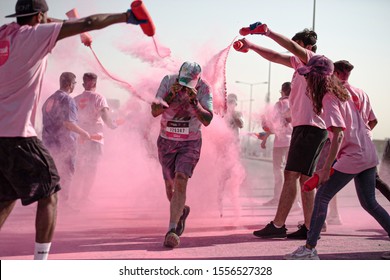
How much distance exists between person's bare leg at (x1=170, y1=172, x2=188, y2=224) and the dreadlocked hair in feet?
4.52

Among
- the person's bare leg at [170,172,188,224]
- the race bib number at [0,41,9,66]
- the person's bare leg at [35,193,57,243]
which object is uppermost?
the race bib number at [0,41,9,66]

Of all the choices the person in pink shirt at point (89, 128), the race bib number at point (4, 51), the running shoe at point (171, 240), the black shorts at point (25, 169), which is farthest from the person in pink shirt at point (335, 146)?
the person in pink shirt at point (89, 128)

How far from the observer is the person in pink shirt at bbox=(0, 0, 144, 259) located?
3.62 m

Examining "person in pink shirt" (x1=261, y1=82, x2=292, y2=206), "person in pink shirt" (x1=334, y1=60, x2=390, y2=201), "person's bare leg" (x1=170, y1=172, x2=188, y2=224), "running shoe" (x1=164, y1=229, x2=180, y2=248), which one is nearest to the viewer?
"running shoe" (x1=164, y1=229, x2=180, y2=248)

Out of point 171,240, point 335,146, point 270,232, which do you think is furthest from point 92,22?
point 270,232

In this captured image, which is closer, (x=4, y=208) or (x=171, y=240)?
(x=4, y=208)

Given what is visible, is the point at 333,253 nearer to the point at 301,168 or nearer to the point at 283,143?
the point at 301,168

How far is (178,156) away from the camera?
535cm

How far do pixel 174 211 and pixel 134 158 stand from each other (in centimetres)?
333

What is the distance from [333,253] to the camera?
16.3 ft

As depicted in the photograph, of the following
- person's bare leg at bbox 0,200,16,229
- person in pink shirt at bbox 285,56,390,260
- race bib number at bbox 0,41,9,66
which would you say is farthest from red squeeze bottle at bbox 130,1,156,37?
person in pink shirt at bbox 285,56,390,260

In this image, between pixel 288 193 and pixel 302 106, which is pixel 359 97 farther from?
pixel 288 193

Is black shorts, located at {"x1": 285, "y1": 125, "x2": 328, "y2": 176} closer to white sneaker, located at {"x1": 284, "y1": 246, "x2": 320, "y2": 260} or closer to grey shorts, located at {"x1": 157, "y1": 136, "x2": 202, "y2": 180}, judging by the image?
grey shorts, located at {"x1": 157, "y1": 136, "x2": 202, "y2": 180}

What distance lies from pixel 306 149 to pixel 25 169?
2.83 metres
